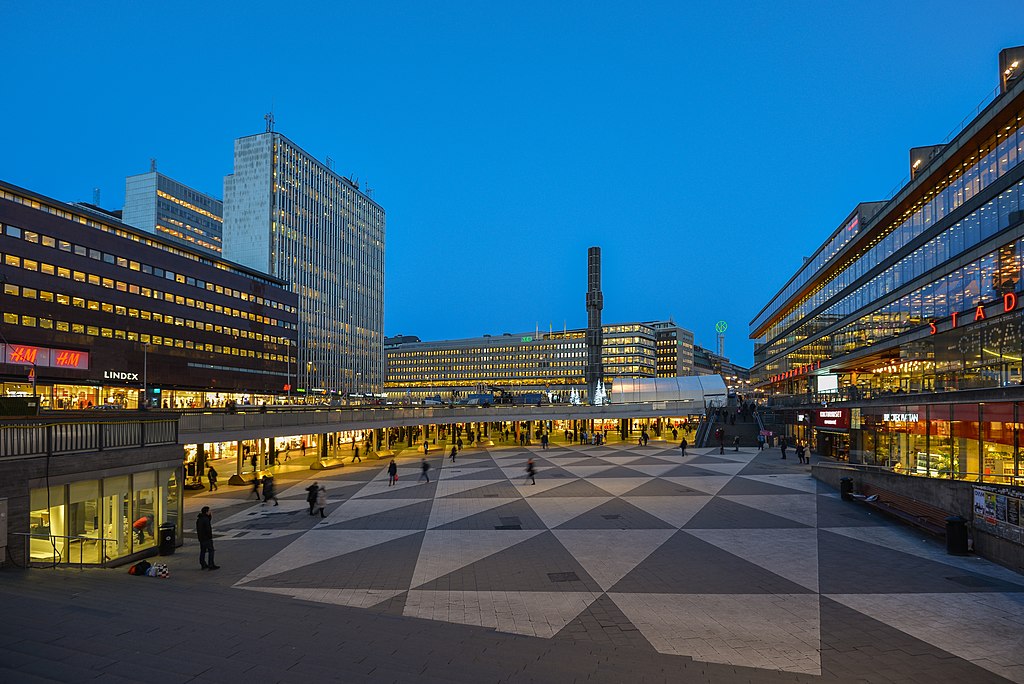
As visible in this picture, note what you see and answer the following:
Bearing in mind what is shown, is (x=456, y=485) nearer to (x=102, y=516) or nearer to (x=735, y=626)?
(x=102, y=516)

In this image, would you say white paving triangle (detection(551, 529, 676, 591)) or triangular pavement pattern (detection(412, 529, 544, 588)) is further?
triangular pavement pattern (detection(412, 529, 544, 588))

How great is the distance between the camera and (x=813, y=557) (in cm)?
1584

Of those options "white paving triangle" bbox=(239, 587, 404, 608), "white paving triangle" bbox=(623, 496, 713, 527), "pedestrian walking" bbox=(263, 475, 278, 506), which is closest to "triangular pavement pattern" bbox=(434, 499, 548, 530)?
"white paving triangle" bbox=(623, 496, 713, 527)

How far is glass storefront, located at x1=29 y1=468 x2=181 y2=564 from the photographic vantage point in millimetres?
12625

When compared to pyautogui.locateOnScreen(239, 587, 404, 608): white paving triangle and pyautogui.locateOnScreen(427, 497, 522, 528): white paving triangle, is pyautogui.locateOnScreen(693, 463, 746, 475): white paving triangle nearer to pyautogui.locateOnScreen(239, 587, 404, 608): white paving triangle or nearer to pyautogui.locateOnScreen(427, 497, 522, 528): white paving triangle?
pyautogui.locateOnScreen(427, 497, 522, 528): white paving triangle

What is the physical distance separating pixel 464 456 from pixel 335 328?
95.8 m

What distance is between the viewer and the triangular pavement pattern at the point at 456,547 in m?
14.9

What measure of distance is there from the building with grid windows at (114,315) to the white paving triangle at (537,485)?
3622 centimetres

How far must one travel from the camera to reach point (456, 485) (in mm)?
29938

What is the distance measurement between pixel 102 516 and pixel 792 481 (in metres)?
29.6

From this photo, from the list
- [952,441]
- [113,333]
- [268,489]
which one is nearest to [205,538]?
[268,489]

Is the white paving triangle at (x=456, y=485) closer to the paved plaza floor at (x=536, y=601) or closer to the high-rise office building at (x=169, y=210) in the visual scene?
the paved plaza floor at (x=536, y=601)

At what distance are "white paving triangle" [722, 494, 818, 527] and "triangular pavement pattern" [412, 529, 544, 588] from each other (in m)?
9.65

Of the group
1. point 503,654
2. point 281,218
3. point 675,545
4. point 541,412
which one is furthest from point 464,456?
point 281,218
